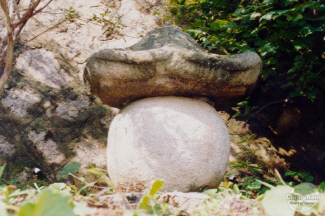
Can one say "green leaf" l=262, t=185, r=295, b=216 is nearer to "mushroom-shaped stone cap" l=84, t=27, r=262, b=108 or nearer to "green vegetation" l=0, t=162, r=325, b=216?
"green vegetation" l=0, t=162, r=325, b=216

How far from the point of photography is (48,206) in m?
0.72

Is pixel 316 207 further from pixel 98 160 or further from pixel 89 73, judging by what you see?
pixel 98 160

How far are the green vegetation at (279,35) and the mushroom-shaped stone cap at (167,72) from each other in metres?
0.51

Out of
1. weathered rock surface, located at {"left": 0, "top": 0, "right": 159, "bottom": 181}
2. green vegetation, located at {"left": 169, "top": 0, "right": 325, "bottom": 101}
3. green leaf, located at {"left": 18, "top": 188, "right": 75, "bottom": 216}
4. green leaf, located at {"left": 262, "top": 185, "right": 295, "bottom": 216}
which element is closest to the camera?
green leaf, located at {"left": 18, "top": 188, "right": 75, "bottom": 216}

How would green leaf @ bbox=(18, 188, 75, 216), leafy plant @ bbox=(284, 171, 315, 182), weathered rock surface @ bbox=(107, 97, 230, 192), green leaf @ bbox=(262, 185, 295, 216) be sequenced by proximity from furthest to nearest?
leafy plant @ bbox=(284, 171, 315, 182) → weathered rock surface @ bbox=(107, 97, 230, 192) → green leaf @ bbox=(262, 185, 295, 216) → green leaf @ bbox=(18, 188, 75, 216)

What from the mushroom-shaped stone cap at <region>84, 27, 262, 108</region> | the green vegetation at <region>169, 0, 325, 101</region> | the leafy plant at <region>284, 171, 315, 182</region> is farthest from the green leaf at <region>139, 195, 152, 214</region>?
the leafy plant at <region>284, 171, 315, 182</region>

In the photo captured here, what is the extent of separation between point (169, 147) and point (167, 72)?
1.59 feet

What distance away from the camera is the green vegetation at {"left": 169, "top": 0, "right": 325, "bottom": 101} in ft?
7.52

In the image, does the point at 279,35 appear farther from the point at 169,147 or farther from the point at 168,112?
the point at 169,147

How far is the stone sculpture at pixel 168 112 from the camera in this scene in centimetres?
190

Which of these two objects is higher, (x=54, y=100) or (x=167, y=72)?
(x=167, y=72)

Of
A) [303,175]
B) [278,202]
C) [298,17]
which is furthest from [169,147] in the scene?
[303,175]

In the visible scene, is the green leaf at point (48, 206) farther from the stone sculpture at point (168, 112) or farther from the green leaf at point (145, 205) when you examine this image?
the stone sculpture at point (168, 112)

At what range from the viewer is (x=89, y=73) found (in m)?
2.02
